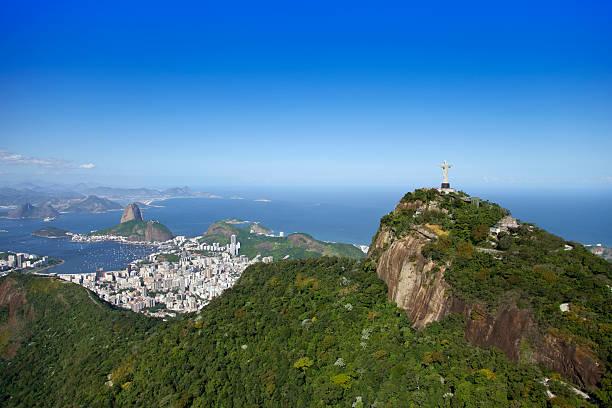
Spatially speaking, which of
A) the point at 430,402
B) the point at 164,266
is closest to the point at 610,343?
the point at 430,402

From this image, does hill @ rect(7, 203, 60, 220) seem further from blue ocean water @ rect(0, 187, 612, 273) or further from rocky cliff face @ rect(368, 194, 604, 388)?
rocky cliff face @ rect(368, 194, 604, 388)

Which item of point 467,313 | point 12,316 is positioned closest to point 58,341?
point 12,316

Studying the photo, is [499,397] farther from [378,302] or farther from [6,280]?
[6,280]

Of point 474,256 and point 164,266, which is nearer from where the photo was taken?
point 474,256

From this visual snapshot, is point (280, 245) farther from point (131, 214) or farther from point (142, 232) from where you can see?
point (131, 214)

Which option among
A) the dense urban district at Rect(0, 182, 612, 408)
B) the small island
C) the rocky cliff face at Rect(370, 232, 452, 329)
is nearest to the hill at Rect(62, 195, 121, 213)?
the small island

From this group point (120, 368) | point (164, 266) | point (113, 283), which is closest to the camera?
point (120, 368)

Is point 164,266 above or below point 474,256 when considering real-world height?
below
